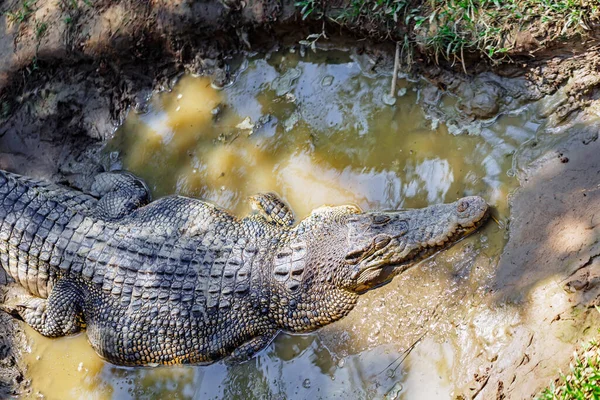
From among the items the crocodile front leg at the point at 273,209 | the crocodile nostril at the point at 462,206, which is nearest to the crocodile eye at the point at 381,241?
the crocodile nostril at the point at 462,206

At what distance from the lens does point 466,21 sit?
4.14 meters

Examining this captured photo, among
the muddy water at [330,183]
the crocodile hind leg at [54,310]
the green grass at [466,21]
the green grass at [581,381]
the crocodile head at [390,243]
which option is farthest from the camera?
the crocodile hind leg at [54,310]

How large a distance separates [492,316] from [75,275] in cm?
298

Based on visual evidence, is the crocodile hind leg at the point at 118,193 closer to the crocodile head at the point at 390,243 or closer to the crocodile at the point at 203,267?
the crocodile at the point at 203,267

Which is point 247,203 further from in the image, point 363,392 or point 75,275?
point 363,392

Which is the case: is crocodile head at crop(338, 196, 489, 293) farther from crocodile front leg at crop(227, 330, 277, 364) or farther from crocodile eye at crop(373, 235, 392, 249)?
crocodile front leg at crop(227, 330, 277, 364)

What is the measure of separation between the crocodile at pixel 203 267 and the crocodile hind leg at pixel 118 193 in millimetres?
200

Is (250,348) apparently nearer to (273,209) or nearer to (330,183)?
(273,209)

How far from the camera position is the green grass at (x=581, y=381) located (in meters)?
2.89

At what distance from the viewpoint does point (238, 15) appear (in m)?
5.00

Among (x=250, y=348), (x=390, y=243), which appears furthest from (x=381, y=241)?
(x=250, y=348)

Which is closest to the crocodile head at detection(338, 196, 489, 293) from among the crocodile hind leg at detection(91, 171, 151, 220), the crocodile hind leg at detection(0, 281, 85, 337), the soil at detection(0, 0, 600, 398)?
the soil at detection(0, 0, 600, 398)

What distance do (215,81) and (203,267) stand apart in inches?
71.6

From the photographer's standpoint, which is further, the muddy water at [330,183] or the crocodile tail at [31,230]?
the crocodile tail at [31,230]
